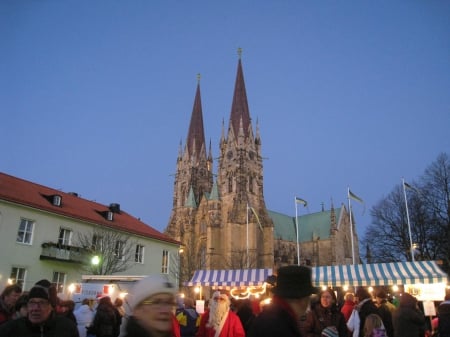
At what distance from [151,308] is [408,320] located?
6.99m

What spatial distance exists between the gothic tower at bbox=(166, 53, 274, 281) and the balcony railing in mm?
26791

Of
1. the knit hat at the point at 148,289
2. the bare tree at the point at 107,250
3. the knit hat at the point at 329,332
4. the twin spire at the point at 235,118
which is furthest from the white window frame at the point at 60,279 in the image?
the twin spire at the point at 235,118

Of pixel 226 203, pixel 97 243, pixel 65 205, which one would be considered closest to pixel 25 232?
pixel 65 205

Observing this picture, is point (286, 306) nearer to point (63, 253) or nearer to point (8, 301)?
point (8, 301)

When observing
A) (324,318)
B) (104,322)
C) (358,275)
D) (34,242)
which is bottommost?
(104,322)

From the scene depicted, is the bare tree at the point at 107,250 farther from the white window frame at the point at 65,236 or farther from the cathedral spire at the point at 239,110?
the cathedral spire at the point at 239,110

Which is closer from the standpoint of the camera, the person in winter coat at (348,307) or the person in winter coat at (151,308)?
the person in winter coat at (151,308)

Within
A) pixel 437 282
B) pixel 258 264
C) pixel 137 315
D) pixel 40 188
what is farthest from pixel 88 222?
pixel 258 264

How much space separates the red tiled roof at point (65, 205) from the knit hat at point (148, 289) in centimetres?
2298

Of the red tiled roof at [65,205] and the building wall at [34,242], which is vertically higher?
the red tiled roof at [65,205]

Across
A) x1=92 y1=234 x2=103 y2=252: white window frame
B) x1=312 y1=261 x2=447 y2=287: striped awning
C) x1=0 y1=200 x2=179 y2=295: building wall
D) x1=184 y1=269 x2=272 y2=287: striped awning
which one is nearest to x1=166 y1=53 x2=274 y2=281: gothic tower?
x1=92 y1=234 x2=103 y2=252: white window frame

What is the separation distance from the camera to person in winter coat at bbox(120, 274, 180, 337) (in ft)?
8.77

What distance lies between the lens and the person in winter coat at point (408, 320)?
7898 millimetres

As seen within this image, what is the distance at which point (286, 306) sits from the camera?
2.99 meters
